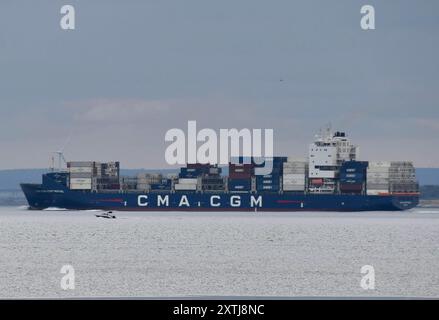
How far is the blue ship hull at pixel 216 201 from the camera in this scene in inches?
5010

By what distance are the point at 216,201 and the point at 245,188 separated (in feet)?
14.7

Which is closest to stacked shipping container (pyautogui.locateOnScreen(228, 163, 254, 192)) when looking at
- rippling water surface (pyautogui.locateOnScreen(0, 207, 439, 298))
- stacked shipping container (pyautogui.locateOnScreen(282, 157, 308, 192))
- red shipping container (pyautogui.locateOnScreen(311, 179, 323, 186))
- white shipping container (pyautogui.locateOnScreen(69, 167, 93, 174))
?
stacked shipping container (pyautogui.locateOnScreen(282, 157, 308, 192))

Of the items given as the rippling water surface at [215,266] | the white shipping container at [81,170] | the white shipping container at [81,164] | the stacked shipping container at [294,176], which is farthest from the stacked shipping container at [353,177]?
the rippling water surface at [215,266]

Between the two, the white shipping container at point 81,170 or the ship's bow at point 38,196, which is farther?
the ship's bow at point 38,196

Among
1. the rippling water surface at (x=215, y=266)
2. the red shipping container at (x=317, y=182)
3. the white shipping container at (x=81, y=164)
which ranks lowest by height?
the rippling water surface at (x=215, y=266)

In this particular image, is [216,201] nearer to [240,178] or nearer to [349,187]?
[240,178]

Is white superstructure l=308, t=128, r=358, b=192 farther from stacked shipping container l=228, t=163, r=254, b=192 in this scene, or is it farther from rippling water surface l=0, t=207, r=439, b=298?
rippling water surface l=0, t=207, r=439, b=298

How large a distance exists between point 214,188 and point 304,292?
99009 millimetres

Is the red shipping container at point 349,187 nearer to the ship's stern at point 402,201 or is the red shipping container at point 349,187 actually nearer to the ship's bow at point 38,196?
the ship's stern at point 402,201

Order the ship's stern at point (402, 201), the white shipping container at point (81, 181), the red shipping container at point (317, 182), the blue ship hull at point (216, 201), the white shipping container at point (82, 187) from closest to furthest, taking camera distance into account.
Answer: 1. the blue ship hull at point (216, 201)
2. the red shipping container at point (317, 182)
3. the white shipping container at point (82, 187)
4. the ship's stern at point (402, 201)
5. the white shipping container at point (81, 181)

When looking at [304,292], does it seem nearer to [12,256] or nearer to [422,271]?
[422,271]

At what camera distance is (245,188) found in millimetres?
127250

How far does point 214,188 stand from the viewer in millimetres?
128000
